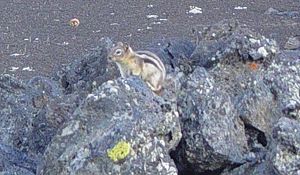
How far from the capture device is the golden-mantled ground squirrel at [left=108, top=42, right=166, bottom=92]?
5.32 meters

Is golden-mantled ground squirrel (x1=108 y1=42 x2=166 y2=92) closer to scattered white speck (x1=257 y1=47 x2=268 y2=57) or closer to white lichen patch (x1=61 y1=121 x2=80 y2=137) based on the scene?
scattered white speck (x1=257 y1=47 x2=268 y2=57)

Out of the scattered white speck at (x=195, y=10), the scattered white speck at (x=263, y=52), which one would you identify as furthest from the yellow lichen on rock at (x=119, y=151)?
the scattered white speck at (x=195, y=10)

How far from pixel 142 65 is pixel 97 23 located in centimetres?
754

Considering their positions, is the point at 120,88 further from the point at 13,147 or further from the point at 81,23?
the point at 81,23

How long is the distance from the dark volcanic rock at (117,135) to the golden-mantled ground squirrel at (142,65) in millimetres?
965

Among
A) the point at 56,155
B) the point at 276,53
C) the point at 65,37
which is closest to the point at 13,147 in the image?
the point at 56,155

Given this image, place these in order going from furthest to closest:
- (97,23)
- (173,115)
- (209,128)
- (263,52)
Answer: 1. (97,23)
2. (263,52)
3. (209,128)
4. (173,115)

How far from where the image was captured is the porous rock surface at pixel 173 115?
383 cm

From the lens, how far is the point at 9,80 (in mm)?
5453

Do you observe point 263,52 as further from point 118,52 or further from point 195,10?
point 195,10

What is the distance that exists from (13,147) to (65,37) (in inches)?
327

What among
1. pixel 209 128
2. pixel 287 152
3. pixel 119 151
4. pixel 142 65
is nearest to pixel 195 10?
pixel 142 65

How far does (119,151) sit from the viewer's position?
3748 mm

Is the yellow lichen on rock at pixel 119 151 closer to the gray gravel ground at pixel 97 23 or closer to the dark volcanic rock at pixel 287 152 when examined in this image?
Answer: the dark volcanic rock at pixel 287 152
